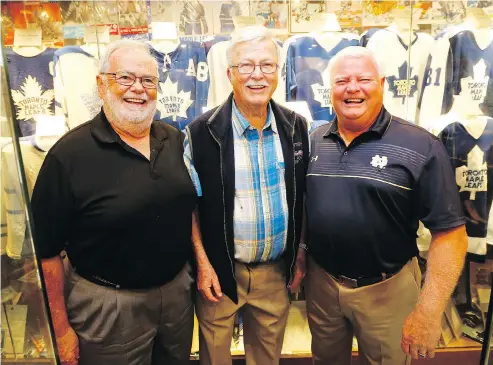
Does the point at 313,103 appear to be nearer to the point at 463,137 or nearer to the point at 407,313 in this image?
the point at 463,137

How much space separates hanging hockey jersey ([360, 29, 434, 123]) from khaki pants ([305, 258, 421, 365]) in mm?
1192

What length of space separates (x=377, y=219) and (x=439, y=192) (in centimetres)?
23

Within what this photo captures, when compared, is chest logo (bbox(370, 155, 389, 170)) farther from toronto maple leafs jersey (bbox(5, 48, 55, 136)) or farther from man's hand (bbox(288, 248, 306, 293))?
toronto maple leafs jersey (bbox(5, 48, 55, 136))

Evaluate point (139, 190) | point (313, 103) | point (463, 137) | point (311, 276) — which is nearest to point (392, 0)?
point (313, 103)

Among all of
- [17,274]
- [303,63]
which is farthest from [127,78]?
[303,63]

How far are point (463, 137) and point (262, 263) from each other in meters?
1.30

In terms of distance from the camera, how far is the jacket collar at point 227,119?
1.58 meters

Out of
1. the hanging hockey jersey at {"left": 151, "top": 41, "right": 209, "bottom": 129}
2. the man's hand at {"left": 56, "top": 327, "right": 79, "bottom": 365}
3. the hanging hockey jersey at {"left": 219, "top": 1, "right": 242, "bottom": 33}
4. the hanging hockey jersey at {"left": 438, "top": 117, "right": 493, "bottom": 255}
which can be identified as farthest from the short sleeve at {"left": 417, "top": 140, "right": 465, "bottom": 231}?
the hanging hockey jersey at {"left": 219, "top": 1, "right": 242, "bottom": 33}

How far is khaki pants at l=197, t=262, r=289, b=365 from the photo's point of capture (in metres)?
1.71

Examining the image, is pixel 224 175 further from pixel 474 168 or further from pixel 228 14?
pixel 228 14

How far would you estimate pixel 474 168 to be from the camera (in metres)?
2.12

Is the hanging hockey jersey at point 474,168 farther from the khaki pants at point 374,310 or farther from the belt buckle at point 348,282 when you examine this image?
the belt buckle at point 348,282

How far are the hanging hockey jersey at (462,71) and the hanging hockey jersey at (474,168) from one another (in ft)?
0.52

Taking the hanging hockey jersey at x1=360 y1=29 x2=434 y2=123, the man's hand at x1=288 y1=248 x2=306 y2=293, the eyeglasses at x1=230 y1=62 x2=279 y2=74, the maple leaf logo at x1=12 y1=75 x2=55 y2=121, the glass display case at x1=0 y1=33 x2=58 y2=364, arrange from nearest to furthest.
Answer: the glass display case at x1=0 y1=33 x2=58 y2=364 < the eyeglasses at x1=230 y1=62 x2=279 y2=74 < the man's hand at x1=288 y1=248 x2=306 y2=293 < the hanging hockey jersey at x1=360 y1=29 x2=434 y2=123 < the maple leaf logo at x1=12 y1=75 x2=55 y2=121
